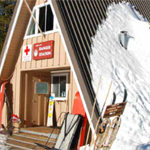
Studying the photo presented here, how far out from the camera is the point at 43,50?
934cm

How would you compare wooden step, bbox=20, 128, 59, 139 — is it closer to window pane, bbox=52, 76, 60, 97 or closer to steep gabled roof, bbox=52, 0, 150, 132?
window pane, bbox=52, 76, 60, 97

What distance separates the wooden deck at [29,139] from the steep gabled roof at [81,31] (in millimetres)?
2177

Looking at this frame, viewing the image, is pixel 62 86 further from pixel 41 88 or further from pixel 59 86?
pixel 41 88

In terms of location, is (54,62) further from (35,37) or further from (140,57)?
(140,57)

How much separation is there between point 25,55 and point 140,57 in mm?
4437

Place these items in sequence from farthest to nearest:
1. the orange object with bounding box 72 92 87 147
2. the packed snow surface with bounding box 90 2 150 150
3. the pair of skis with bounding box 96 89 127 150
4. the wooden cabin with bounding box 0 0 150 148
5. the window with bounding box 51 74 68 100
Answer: the window with bounding box 51 74 68 100 → the wooden cabin with bounding box 0 0 150 148 → the orange object with bounding box 72 92 87 147 → the packed snow surface with bounding box 90 2 150 150 → the pair of skis with bounding box 96 89 127 150

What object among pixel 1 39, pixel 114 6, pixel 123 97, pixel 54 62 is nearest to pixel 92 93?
pixel 123 97

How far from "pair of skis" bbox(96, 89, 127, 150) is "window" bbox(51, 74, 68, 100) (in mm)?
4209

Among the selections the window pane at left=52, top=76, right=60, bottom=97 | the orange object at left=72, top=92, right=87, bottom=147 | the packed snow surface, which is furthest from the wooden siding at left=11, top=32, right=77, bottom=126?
the packed snow surface

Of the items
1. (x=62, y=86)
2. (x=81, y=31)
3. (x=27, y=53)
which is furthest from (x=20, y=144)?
(x=81, y=31)

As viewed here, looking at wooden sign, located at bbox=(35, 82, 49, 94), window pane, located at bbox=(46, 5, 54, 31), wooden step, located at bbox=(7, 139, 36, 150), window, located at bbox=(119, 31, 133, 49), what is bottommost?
wooden step, located at bbox=(7, 139, 36, 150)

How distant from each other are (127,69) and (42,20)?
3863 mm

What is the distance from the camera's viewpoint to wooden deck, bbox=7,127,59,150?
842cm

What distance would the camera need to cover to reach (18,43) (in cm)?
1041
